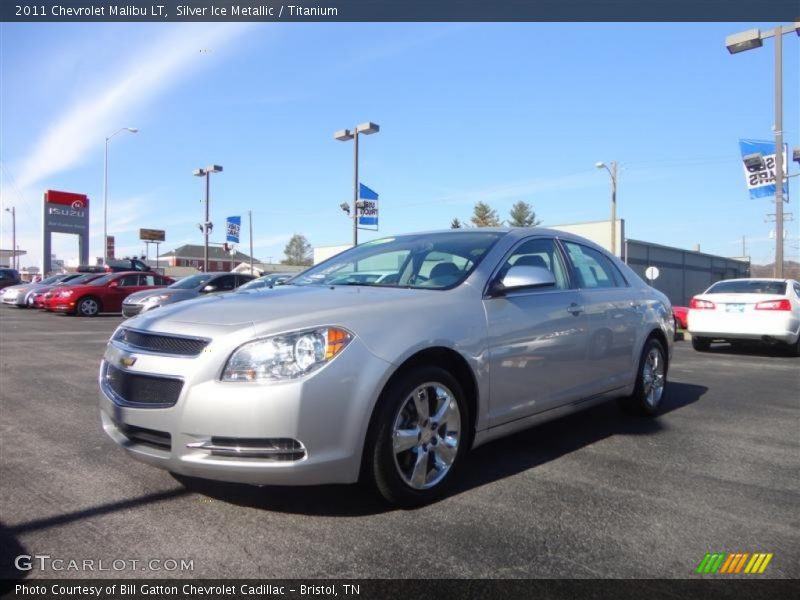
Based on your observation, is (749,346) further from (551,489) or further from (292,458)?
(292,458)

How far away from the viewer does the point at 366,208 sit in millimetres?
20875

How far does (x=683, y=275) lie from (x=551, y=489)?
157ft

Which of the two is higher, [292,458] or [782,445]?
[292,458]

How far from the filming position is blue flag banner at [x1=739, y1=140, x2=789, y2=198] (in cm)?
1584

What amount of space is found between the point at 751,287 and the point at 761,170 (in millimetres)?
7181

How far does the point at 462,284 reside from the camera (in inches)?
143

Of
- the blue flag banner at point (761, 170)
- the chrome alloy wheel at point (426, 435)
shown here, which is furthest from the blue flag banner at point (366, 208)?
the chrome alloy wheel at point (426, 435)

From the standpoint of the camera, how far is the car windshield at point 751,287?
34.0 ft

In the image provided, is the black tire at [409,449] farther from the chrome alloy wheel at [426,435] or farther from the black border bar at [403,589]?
the black border bar at [403,589]

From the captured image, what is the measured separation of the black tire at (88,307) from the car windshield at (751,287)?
16918 mm

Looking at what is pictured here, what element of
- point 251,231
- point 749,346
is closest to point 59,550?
point 749,346

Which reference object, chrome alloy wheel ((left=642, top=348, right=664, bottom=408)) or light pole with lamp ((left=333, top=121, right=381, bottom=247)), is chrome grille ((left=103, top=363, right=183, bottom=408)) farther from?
light pole with lamp ((left=333, top=121, right=381, bottom=247))

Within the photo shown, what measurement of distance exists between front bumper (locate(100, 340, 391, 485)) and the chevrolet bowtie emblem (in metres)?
0.19

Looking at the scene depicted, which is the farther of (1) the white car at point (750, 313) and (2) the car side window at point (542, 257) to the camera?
(1) the white car at point (750, 313)
